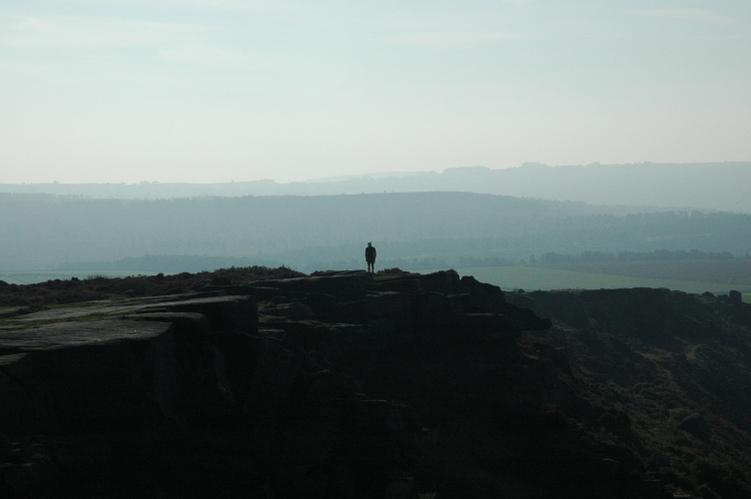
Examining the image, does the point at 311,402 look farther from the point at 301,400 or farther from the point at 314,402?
the point at 301,400

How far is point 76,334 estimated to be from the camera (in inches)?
1130

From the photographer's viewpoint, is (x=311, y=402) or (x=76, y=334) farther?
(x=311, y=402)

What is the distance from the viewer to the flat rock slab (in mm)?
27141

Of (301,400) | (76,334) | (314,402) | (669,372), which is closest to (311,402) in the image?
(314,402)

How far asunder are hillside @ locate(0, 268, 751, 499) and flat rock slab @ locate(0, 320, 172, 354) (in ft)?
0.35

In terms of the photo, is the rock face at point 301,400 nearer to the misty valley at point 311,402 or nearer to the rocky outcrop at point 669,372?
the misty valley at point 311,402

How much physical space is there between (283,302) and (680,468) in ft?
74.1

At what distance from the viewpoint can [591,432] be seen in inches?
1572

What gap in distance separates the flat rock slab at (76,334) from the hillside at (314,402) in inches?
4.2

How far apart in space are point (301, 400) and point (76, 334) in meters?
8.51

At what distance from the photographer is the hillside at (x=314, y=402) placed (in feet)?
87.7

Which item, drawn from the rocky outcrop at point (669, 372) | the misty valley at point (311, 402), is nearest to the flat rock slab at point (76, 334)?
the misty valley at point (311, 402)

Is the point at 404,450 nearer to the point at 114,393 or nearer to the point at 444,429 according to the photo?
the point at 444,429

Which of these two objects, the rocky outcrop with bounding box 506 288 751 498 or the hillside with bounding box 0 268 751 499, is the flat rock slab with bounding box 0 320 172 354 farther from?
the rocky outcrop with bounding box 506 288 751 498
